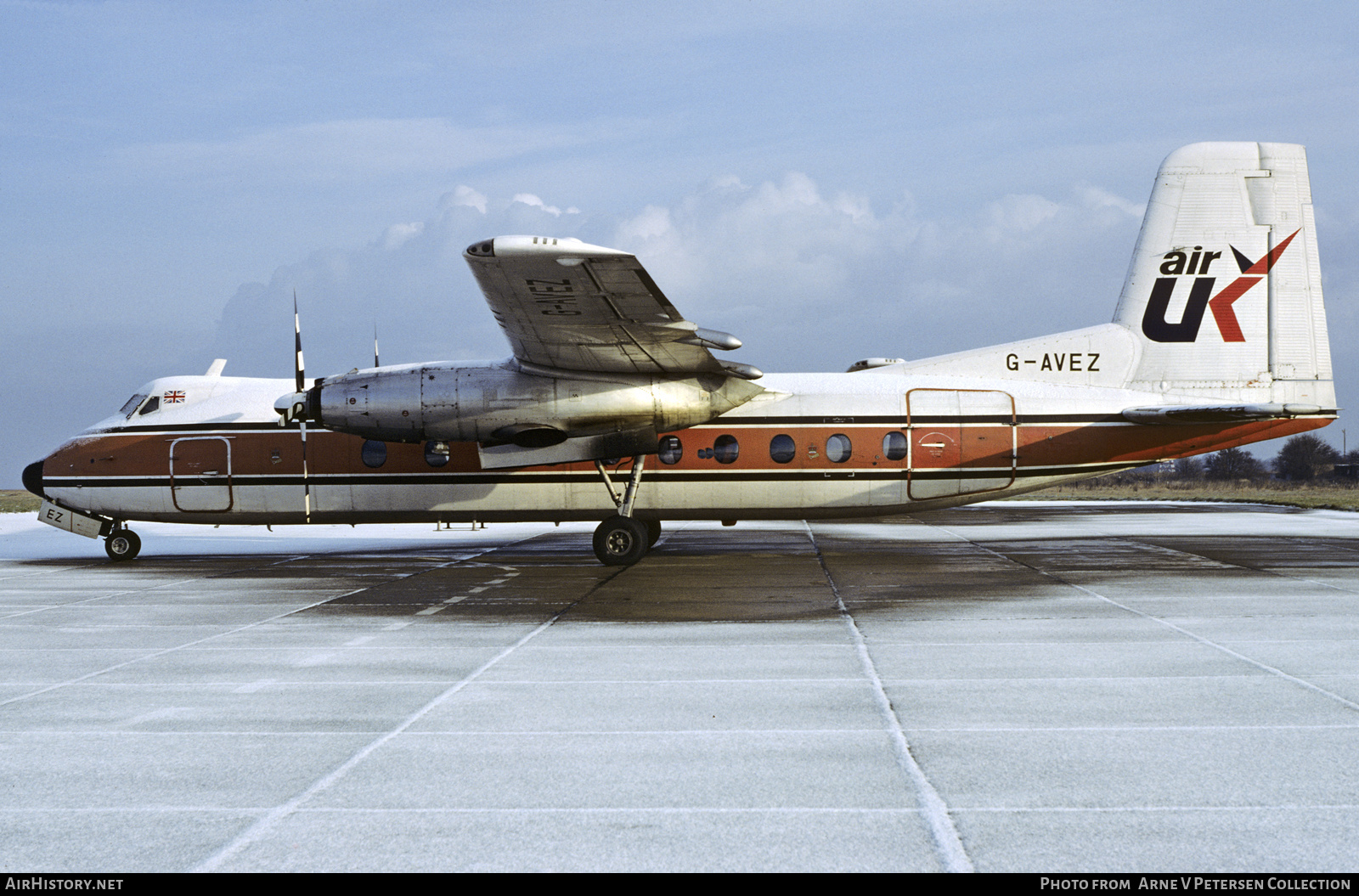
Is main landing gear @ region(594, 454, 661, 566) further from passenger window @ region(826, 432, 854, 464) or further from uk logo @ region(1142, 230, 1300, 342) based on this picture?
uk logo @ region(1142, 230, 1300, 342)

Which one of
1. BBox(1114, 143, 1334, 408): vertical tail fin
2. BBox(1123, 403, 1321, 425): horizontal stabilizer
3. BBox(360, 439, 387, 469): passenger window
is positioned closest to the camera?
BBox(1123, 403, 1321, 425): horizontal stabilizer

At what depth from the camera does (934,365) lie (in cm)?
1914

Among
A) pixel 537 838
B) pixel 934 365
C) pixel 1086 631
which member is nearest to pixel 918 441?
pixel 934 365

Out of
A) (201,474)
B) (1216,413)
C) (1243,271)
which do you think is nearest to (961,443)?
(1216,413)

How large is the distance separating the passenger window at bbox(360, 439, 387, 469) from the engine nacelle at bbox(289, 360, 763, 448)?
5.37 ft

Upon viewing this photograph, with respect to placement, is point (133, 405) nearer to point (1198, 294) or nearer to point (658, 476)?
point (658, 476)

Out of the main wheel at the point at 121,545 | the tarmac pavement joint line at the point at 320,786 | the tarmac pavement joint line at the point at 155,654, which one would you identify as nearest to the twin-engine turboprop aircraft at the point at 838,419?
the main wheel at the point at 121,545

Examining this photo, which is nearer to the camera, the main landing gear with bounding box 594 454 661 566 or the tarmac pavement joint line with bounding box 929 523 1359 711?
the tarmac pavement joint line with bounding box 929 523 1359 711

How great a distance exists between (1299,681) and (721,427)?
1163 centimetres

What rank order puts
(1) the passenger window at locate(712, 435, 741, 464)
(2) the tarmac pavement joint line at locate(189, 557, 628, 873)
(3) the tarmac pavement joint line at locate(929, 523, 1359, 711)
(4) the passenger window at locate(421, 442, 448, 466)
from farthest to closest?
1. (4) the passenger window at locate(421, 442, 448, 466)
2. (1) the passenger window at locate(712, 435, 741, 464)
3. (3) the tarmac pavement joint line at locate(929, 523, 1359, 711)
4. (2) the tarmac pavement joint line at locate(189, 557, 628, 873)

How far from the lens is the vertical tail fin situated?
18156 millimetres

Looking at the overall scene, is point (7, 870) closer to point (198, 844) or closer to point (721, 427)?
point (198, 844)

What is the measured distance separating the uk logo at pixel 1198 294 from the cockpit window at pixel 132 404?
1956cm

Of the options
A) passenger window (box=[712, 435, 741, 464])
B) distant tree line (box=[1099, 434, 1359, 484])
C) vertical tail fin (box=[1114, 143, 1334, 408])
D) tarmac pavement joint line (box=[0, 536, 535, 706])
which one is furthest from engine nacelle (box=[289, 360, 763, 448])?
distant tree line (box=[1099, 434, 1359, 484])
